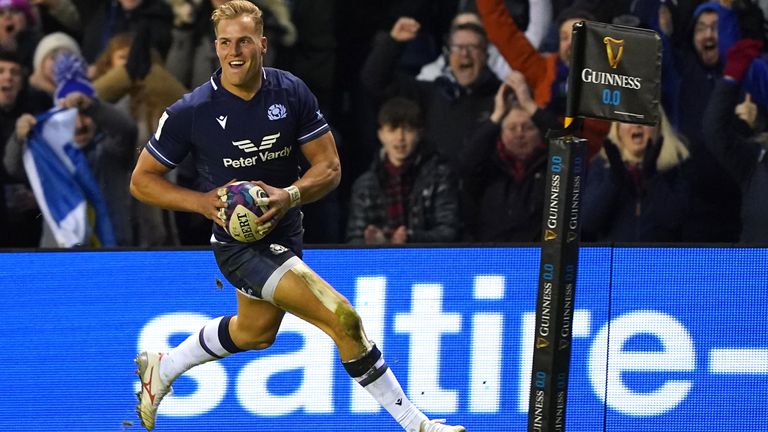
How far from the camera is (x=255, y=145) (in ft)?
23.7

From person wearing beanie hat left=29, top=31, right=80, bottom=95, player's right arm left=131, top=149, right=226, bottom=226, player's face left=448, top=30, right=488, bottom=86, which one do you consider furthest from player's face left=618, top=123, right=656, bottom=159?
person wearing beanie hat left=29, top=31, right=80, bottom=95

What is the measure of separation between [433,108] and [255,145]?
251cm

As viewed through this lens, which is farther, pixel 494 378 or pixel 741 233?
pixel 741 233

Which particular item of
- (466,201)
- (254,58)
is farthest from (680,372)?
(254,58)

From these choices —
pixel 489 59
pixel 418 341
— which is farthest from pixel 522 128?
pixel 418 341

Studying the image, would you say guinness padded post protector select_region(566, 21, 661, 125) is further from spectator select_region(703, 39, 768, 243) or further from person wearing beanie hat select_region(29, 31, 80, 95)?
person wearing beanie hat select_region(29, 31, 80, 95)

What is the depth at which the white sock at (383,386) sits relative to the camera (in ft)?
23.4

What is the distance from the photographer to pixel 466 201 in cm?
939

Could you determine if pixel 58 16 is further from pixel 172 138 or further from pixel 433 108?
pixel 172 138

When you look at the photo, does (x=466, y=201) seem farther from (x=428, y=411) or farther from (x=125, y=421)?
(x=125, y=421)

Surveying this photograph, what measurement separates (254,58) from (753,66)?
3.72 m

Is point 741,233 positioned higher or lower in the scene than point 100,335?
higher

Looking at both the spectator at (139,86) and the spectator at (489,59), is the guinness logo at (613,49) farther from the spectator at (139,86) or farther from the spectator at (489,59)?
the spectator at (139,86)

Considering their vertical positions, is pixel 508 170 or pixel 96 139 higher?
pixel 96 139
